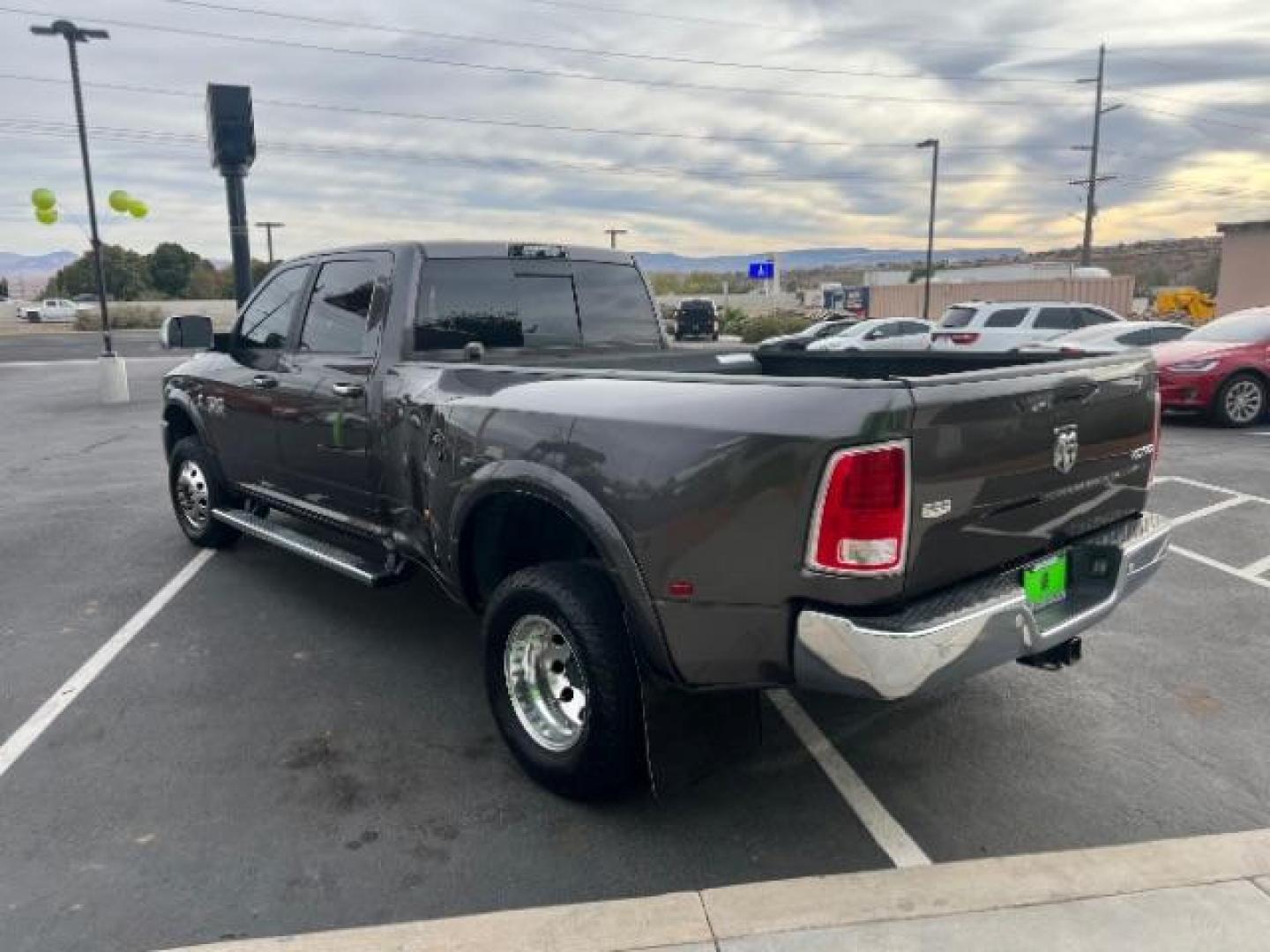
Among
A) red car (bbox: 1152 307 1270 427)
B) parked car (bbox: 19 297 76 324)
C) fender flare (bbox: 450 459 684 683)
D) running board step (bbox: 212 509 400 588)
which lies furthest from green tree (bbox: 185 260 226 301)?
fender flare (bbox: 450 459 684 683)

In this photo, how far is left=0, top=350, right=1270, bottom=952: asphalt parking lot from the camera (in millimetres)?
2760

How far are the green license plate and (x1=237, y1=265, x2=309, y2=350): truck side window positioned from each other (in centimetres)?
391

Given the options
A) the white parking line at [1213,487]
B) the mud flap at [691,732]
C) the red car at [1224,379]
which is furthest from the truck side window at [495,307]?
the red car at [1224,379]

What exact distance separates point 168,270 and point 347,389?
81.6 metres

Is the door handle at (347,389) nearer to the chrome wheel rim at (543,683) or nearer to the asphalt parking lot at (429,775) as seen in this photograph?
the asphalt parking lot at (429,775)

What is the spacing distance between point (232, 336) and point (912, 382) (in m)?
4.56

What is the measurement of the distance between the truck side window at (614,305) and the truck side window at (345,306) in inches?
40.6

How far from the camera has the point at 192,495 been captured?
249 inches

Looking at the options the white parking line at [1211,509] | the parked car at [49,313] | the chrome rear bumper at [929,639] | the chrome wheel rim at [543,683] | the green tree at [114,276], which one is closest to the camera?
the chrome rear bumper at [929,639]

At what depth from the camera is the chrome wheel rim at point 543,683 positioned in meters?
3.26

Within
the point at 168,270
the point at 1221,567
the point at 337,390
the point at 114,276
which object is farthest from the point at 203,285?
the point at 1221,567

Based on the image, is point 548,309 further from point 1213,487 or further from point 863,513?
point 1213,487

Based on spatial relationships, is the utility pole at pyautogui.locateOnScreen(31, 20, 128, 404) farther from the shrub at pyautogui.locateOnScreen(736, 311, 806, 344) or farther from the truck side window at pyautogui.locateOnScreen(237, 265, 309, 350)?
the shrub at pyautogui.locateOnScreen(736, 311, 806, 344)

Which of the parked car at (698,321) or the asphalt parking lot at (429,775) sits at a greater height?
the parked car at (698,321)
